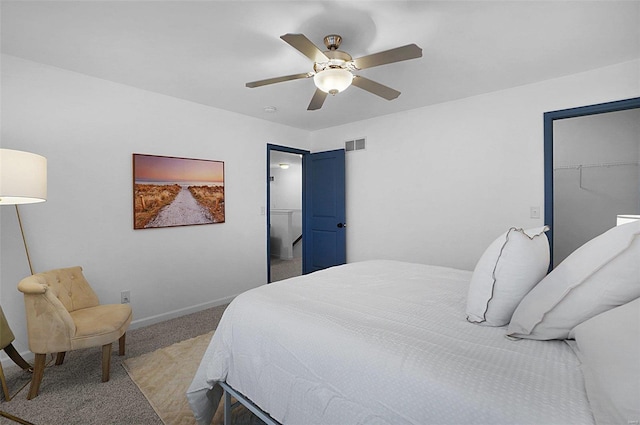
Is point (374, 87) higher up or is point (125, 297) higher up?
point (374, 87)

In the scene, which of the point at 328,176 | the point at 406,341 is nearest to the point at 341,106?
the point at 328,176

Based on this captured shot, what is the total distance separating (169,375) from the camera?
232 centimetres

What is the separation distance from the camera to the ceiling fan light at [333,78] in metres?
2.12

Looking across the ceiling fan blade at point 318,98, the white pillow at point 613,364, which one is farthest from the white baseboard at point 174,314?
the white pillow at point 613,364

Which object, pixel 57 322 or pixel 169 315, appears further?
pixel 169 315

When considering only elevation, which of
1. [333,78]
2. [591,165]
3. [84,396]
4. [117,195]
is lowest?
[84,396]

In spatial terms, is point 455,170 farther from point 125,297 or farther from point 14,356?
point 14,356

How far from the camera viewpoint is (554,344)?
3.72ft

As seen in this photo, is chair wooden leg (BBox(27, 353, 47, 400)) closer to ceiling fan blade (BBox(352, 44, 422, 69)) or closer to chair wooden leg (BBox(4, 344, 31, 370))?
chair wooden leg (BBox(4, 344, 31, 370))

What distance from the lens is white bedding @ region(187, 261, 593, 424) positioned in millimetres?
898

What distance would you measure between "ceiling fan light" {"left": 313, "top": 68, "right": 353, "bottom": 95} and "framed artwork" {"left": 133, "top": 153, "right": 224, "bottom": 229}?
213 cm

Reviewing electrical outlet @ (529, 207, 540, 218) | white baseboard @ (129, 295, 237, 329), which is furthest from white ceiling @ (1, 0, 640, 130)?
white baseboard @ (129, 295, 237, 329)

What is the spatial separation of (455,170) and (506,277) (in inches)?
104

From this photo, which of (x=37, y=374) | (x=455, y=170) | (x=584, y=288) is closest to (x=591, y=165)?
(x=455, y=170)
